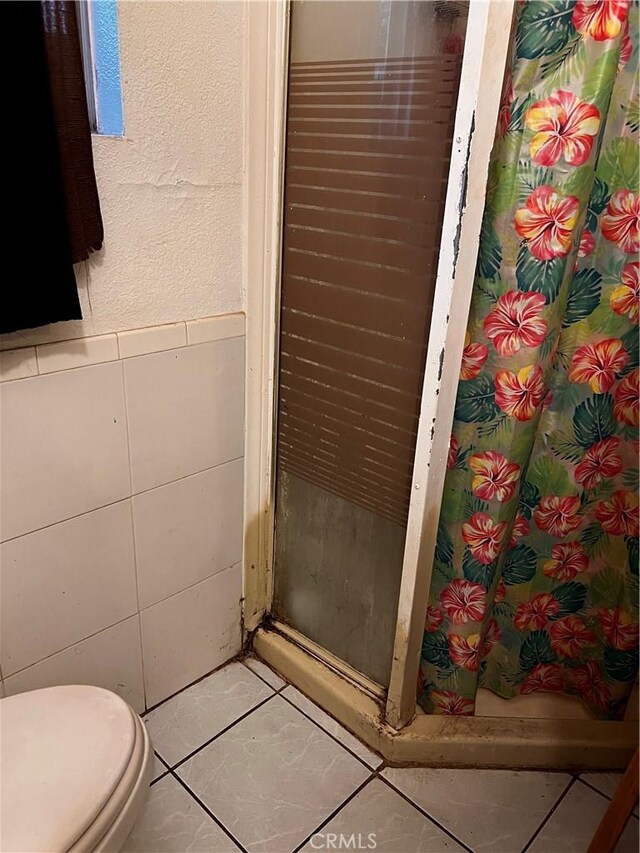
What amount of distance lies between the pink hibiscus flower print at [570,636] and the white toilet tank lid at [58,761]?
0.92 meters

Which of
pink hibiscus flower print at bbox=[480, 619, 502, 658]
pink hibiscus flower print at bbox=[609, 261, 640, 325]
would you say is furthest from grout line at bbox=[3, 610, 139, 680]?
pink hibiscus flower print at bbox=[609, 261, 640, 325]

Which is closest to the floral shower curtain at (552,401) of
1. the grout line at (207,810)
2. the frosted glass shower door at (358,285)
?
the frosted glass shower door at (358,285)

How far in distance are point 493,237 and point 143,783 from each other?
103 cm

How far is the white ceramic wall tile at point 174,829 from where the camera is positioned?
1200mm

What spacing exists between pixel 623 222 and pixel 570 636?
34.8 inches

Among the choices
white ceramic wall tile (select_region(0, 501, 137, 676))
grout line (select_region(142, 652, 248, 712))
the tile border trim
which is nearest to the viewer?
the tile border trim

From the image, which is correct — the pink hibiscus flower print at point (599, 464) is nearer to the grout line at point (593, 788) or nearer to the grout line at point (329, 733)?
the grout line at point (593, 788)

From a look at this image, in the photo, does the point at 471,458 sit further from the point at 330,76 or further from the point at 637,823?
the point at 330,76

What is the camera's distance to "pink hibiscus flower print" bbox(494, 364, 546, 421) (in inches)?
43.2

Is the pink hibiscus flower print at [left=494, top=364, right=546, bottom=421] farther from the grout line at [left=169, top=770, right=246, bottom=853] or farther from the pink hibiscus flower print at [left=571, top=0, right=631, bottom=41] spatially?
the grout line at [left=169, top=770, right=246, bottom=853]

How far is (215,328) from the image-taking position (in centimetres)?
129

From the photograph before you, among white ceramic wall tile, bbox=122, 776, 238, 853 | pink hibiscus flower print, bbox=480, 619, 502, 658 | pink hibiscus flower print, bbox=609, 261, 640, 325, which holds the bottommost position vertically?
white ceramic wall tile, bbox=122, 776, 238, 853

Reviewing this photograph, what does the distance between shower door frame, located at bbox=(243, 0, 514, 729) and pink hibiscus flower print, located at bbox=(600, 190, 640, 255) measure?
0.76 feet

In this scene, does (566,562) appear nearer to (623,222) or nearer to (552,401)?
(552,401)
